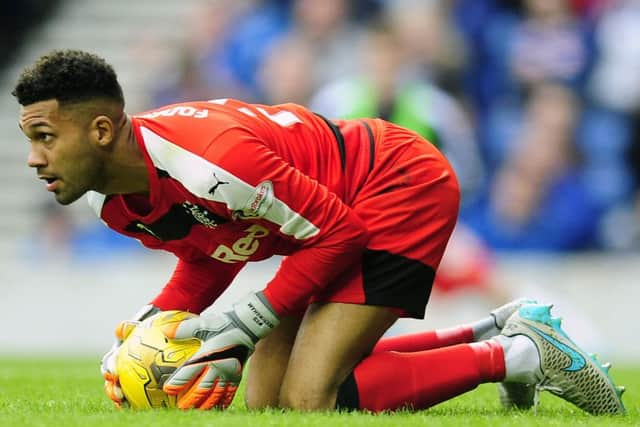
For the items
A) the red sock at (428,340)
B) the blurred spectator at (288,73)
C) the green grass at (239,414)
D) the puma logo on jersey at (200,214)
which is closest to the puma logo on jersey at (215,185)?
the puma logo on jersey at (200,214)

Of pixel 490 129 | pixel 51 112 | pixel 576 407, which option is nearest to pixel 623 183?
pixel 490 129

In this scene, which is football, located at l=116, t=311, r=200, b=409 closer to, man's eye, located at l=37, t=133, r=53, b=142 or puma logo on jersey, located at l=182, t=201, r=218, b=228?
puma logo on jersey, located at l=182, t=201, r=218, b=228

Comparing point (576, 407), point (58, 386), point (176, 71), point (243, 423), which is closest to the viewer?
point (243, 423)

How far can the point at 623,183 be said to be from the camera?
12.3m

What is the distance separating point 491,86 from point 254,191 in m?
8.21

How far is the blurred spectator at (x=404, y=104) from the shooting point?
35.8ft

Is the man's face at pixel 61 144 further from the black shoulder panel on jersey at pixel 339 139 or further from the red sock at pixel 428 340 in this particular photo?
the red sock at pixel 428 340

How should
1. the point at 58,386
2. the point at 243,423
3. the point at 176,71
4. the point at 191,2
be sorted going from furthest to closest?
1. the point at 191,2
2. the point at 176,71
3. the point at 58,386
4. the point at 243,423

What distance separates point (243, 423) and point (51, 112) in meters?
1.45

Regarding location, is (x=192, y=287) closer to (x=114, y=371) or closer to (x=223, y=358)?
(x=114, y=371)

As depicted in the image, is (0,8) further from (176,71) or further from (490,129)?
(490,129)

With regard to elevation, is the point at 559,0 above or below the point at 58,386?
above

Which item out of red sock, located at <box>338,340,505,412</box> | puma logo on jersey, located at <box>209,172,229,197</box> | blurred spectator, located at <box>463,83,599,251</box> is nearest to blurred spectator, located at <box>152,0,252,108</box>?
blurred spectator, located at <box>463,83,599,251</box>

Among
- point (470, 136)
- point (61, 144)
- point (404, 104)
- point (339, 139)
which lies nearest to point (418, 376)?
point (339, 139)
